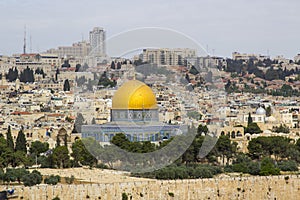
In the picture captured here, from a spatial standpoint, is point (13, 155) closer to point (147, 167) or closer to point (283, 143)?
point (147, 167)

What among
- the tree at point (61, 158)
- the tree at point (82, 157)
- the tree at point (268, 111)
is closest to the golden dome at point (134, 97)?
the tree at point (82, 157)

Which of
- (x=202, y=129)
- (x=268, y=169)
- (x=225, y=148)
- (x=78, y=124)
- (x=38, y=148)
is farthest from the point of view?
(x=78, y=124)

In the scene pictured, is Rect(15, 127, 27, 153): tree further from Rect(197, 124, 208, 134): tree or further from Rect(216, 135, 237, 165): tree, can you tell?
Rect(216, 135, 237, 165): tree

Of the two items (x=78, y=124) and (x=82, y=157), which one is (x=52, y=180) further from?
(x=78, y=124)

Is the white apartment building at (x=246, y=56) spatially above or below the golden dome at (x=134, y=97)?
above

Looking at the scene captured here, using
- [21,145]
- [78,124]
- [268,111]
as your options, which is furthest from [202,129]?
[268,111]

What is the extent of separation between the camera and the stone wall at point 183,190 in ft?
74.1

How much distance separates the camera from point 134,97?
33.7 meters

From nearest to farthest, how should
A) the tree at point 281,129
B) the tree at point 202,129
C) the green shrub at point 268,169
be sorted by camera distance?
the green shrub at point 268,169 < the tree at point 202,129 < the tree at point 281,129

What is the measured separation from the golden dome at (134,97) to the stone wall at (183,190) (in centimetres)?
970

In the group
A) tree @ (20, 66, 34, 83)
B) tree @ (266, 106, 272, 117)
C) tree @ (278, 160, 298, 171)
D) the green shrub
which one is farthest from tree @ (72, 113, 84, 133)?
tree @ (20, 66, 34, 83)

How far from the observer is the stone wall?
22578 mm

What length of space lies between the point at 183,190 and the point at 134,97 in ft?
34.3

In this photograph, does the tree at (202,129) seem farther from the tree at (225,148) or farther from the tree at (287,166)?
the tree at (287,166)
